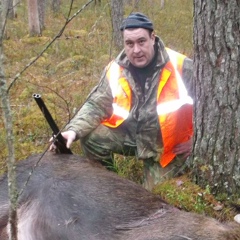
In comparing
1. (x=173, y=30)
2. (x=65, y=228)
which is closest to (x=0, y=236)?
(x=65, y=228)

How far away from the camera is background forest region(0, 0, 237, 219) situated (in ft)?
15.4

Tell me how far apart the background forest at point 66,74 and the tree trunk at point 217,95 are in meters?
0.23

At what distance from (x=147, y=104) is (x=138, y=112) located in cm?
14

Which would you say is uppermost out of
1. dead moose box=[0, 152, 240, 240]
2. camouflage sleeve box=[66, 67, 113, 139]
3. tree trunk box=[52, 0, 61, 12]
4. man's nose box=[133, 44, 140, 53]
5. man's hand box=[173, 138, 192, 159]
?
man's nose box=[133, 44, 140, 53]

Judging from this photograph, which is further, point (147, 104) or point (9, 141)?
point (147, 104)

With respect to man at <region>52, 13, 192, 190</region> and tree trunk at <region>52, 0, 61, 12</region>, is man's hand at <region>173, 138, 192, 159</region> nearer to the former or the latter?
man at <region>52, 13, 192, 190</region>

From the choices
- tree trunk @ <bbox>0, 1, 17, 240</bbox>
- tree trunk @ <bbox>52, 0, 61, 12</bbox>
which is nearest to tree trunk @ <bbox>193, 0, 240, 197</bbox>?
tree trunk @ <bbox>0, 1, 17, 240</bbox>

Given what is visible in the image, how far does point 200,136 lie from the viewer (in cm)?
459

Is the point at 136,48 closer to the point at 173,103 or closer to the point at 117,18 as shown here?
the point at 173,103

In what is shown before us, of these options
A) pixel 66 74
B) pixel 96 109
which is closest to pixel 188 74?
pixel 96 109

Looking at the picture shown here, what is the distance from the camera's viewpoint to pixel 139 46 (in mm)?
5332

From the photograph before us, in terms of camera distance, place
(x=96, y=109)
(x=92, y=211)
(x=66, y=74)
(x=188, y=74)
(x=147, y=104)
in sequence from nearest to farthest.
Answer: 1. (x=92, y=211)
2. (x=188, y=74)
3. (x=147, y=104)
4. (x=96, y=109)
5. (x=66, y=74)

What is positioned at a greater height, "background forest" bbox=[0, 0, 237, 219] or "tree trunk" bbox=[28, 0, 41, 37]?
"tree trunk" bbox=[28, 0, 41, 37]

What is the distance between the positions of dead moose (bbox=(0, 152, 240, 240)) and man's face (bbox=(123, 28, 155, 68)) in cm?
149
